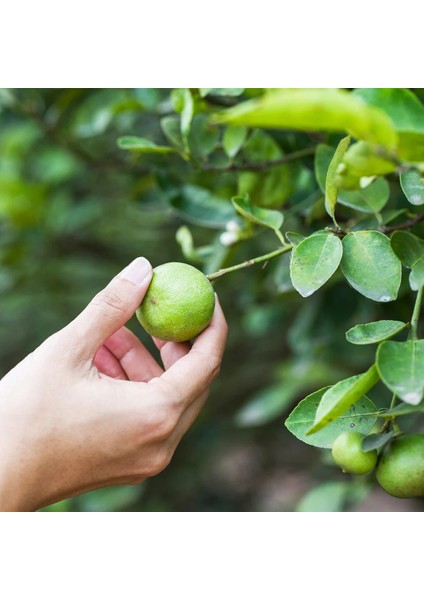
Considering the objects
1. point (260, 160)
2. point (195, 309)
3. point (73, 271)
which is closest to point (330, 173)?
point (195, 309)

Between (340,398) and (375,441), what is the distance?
14cm

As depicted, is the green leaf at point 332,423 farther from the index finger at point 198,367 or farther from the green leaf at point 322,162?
the green leaf at point 322,162

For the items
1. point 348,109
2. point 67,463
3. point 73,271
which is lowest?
point 73,271

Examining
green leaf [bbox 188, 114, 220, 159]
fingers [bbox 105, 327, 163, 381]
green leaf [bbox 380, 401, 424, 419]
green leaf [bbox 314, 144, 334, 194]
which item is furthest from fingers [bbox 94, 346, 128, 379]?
green leaf [bbox 380, 401, 424, 419]

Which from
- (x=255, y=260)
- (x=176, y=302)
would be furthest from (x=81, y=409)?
(x=255, y=260)

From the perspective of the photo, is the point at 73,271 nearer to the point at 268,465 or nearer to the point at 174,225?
the point at 174,225

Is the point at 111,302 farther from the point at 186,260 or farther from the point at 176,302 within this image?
the point at 186,260

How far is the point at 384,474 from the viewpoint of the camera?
0.85 metres

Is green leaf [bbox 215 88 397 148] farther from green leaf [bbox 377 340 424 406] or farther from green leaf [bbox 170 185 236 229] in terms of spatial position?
green leaf [bbox 170 185 236 229]

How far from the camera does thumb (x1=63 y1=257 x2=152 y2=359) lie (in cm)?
105

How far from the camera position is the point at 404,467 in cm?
83

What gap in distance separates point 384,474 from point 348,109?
504mm

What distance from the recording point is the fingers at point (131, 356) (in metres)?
1.36

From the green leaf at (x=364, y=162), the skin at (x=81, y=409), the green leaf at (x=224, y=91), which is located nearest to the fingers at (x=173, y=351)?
the skin at (x=81, y=409)
